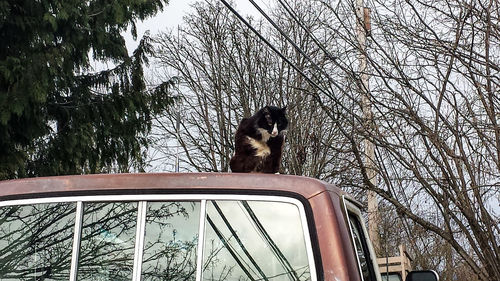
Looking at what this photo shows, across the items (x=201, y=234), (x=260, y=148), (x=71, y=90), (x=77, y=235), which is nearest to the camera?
(x=201, y=234)

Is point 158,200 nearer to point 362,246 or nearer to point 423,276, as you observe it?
point 362,246

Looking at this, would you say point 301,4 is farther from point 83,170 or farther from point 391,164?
point 391,164

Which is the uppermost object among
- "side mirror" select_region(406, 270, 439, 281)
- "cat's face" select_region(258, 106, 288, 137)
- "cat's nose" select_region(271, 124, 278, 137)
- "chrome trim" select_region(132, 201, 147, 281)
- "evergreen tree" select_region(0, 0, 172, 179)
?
"evergreen tree" select_region(0, 0, 172, 179)

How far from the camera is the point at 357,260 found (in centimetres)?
293

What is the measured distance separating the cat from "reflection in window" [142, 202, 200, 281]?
3.03 m

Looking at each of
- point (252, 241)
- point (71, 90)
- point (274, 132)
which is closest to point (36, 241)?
point (252, 241)

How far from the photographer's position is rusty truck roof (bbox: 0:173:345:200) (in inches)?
116

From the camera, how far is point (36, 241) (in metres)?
3.15

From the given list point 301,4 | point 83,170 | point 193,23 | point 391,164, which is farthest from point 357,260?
point 193,23

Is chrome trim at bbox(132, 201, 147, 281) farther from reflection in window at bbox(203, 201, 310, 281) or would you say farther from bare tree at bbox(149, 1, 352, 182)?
bare tree at bbox(149, 1, 352, 182)

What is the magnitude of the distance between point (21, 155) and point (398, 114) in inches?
243

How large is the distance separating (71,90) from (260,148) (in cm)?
790

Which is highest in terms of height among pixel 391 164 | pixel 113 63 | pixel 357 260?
pixel 113 63

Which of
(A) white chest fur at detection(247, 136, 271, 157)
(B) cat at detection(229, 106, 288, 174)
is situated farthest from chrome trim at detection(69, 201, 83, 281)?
Answer: (A) white chest fur at detection(247, 136, 271, 157)
